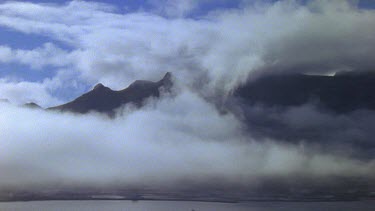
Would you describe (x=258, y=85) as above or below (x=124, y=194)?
above

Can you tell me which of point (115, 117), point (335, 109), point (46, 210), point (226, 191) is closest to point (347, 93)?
point (335, 109)

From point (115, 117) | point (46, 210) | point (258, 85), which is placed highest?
point (258, 85)

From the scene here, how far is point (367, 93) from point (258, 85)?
170cm

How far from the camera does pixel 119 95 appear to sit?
7969 mm

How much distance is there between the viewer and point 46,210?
319 inches

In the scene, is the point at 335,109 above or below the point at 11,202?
above

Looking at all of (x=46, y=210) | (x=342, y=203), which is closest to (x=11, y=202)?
(x=46, y=210)

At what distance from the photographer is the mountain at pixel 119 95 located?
7.89 meters

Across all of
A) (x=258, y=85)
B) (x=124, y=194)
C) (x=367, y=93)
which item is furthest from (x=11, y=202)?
(x=367, y=93)

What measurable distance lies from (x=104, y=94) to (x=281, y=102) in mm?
2780

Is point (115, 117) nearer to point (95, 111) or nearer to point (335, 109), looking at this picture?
point (95, 111)

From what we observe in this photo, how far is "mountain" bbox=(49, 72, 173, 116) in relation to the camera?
311 inches

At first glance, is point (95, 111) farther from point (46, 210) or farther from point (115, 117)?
point (46, 210)

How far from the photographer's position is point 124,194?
8.05m
